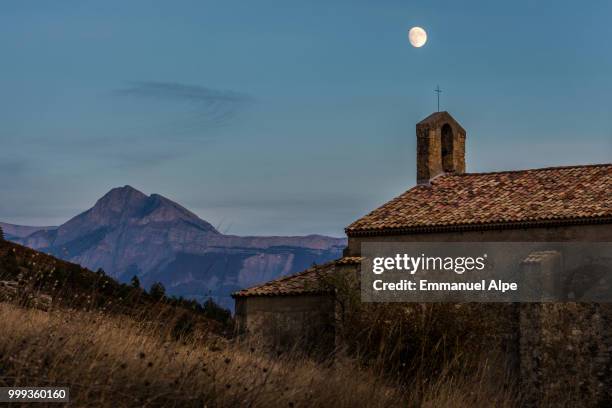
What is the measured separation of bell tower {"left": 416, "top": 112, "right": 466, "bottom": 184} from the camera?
111 feet

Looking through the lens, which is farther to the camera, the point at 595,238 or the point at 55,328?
the point at 595,238

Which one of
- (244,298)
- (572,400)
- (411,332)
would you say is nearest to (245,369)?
(411,332)

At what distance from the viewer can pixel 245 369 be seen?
400 inches

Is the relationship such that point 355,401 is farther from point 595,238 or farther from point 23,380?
point 595,238

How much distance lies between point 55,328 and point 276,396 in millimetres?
2416

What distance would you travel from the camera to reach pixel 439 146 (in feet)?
114

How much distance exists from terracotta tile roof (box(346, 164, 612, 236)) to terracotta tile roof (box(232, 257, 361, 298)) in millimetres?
1688

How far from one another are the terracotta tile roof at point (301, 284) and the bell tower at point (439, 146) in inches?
205

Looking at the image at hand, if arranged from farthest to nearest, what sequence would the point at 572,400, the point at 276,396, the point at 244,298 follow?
the point at 244,298 → the point at 572,400 → the point at 276,396

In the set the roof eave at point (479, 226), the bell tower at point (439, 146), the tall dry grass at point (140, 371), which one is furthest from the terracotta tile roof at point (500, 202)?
the tall dry grass at point (140, 371)

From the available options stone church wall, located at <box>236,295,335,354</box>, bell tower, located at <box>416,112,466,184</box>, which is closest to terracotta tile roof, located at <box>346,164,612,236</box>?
bell tower, located at <box>416,112,466,184</box>

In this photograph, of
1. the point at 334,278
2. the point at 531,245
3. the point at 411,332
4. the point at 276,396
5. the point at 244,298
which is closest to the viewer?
the point at 276,396

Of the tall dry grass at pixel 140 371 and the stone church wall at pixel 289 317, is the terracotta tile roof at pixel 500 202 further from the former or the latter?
the tall dry grass at pixel 140 371

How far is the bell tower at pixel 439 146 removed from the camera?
1336 inches
